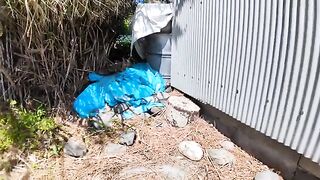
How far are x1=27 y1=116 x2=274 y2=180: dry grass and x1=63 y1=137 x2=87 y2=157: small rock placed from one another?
0.17ft

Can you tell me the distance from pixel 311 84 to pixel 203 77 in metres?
1.36

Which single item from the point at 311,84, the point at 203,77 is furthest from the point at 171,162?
the point at 311,84

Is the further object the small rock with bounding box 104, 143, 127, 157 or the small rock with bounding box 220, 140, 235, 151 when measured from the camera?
the small rock with bounding box 220, 140, 235, 151

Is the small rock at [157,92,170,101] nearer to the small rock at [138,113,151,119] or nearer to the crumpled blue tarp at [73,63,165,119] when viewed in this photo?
the crumpled blue tarp at [73,63,165,119]

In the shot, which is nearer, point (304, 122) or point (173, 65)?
point (304, 122)

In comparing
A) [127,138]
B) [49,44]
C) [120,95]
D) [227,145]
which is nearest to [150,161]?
[127,138]

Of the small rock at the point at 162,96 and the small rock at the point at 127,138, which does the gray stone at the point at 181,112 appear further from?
the small rock at the point at 127,138

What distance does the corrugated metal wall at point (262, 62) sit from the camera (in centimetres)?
196

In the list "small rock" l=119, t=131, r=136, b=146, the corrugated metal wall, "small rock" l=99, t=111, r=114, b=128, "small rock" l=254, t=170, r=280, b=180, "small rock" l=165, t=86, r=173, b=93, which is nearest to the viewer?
the corrugated metal wall

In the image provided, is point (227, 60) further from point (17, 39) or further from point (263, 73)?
point (17, 39)

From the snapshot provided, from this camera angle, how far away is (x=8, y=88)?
3199 millimetres

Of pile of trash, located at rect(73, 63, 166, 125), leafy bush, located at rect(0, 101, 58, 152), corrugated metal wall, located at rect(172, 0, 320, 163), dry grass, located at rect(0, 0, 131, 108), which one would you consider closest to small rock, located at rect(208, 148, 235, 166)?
corrugated metal wall, located at rect(172, 0, 320, 163)

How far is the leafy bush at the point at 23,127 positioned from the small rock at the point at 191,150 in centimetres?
139

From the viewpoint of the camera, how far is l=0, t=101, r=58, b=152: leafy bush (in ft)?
9.17
